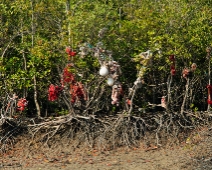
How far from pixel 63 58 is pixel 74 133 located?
1.62m

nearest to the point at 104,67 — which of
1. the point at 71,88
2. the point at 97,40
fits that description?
the point at 97,40

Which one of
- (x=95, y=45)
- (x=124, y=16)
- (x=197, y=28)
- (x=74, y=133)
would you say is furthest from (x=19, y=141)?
(x=197, y=28)

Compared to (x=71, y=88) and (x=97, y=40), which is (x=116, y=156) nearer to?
(x=71, y=88)

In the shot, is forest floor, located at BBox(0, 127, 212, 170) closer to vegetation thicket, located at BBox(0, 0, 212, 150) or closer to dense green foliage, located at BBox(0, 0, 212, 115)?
vegetation thicket, located at BBox(0, 0, 212, 150)

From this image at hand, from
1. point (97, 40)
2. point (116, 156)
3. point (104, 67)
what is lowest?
point (116, 156)

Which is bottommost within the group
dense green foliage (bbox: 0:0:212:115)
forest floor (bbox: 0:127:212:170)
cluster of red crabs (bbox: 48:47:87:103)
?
forest floor (bbox: 0:127:212:170)

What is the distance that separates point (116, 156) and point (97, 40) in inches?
88.1

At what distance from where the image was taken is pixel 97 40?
997 centimetres

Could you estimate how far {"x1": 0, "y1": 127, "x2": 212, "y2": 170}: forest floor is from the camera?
930cm

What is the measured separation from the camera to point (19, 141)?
10.9 meters

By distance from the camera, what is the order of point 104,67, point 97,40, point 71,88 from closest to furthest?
point 104,67 → point 97,40 → point 71,88

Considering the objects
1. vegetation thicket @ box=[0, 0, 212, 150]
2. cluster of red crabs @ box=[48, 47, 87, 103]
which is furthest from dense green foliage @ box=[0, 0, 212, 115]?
cluster of red crabs @ box=[48, 47, 87, 103]

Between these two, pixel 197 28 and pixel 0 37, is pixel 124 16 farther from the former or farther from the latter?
pixel 0 37

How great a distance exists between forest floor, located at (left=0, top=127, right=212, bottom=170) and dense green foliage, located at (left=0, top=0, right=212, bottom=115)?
101 cm
